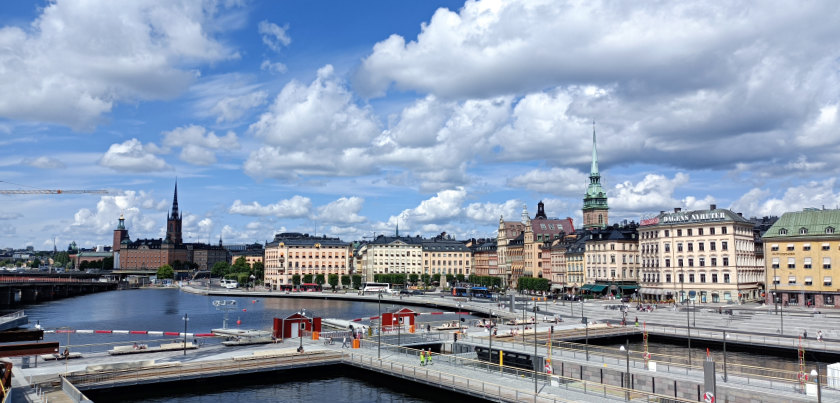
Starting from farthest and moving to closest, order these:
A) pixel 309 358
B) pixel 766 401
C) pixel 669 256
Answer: pixel 669 256 < pixel 309 358 < pixel 766 401

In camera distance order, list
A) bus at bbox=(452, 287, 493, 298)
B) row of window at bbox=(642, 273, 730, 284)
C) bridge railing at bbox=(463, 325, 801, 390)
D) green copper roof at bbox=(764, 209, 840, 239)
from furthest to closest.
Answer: bus at bbox=(452, 287, 493, 298) → row of window at bbox=(642, 273, 730, 284) → green copper roof at bbox=(764, 209, 840, 239) → bridge railing at bbox=(463, 325, 801, 390)

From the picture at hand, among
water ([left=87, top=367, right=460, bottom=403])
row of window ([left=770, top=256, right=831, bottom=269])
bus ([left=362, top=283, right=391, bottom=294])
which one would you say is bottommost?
water ([left=87, top=367, right=460, bottom=403])

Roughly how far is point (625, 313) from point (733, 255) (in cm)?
3393

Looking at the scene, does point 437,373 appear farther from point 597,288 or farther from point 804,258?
point 597,288

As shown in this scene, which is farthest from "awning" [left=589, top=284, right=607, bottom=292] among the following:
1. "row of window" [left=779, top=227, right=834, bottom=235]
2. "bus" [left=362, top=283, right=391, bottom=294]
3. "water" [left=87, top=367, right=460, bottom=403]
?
"water" [left=87, top=367, right=460, bottom=403]

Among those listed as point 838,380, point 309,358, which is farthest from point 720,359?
point 309,358

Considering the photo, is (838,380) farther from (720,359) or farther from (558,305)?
(558,305)

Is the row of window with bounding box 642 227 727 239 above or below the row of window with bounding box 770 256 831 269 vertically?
above

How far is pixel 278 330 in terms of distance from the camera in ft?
230

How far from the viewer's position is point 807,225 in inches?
4343

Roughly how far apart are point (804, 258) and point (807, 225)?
6.41 m

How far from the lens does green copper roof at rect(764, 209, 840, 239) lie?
10691 cm

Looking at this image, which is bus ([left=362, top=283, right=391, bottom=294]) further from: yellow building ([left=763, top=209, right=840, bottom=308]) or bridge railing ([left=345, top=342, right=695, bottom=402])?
bridge railing ([left=345, top=342, right=695, bottom=402])

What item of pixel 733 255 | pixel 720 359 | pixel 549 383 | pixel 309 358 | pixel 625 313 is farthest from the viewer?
pixel 733 255
